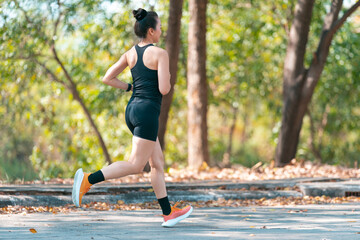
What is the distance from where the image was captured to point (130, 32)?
43.9ft

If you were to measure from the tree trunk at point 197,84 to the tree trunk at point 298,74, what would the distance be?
72.4 inches

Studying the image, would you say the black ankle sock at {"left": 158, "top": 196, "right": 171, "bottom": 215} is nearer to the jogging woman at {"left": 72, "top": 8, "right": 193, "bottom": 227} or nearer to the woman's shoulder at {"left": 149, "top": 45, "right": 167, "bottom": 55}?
the jogging woman at {"left": 72, "top": 8, "right": 193, "bottom": 227}

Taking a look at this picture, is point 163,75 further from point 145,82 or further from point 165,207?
point 165,207

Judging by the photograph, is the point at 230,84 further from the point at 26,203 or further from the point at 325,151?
the point at 26,203

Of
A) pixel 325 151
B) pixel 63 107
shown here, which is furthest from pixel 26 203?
pixel 63 107

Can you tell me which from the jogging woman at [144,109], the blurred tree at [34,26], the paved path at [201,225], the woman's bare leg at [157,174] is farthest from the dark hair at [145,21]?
the blurred tree at [34,26]

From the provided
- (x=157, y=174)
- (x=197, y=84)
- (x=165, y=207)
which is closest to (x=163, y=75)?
(x=157, y=174)

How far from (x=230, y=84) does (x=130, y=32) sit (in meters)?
6.67

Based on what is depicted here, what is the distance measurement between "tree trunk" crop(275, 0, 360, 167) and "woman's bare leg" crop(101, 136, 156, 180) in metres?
7.11

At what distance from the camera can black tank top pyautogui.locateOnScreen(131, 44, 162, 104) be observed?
17.5 feet

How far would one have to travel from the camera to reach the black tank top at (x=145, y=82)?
533 centimetres

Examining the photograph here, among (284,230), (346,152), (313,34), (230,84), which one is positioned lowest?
(346,152)

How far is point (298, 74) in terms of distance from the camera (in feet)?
39.4

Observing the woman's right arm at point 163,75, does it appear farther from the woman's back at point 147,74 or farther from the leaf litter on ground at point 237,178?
the leaf litter on ground at point 237,178
